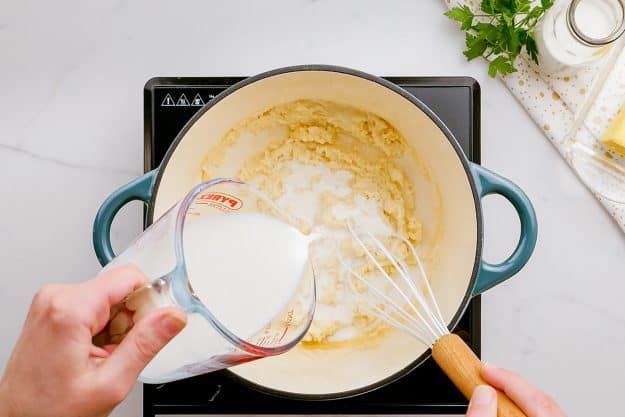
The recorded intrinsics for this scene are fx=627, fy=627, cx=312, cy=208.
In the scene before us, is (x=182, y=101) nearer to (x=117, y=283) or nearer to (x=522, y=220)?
(x=117, y=283)

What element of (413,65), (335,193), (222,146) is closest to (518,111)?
(413,65)

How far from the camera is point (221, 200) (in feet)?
2.17

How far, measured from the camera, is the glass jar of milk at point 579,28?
0.80m

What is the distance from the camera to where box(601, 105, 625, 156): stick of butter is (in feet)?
2.59

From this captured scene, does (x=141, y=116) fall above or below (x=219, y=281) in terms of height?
above

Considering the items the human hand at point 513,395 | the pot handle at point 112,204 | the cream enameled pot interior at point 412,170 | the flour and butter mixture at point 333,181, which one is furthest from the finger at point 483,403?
the pot handle at point 112,204

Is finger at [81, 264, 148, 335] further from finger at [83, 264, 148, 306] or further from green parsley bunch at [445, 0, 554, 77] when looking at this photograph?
green parsley bunch at [445, 0, 554, 77]

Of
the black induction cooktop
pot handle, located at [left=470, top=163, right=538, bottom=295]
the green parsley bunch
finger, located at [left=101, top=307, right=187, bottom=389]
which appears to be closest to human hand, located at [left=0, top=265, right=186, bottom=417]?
finger, located at [left=101, top=307, right=187, bottom=389]

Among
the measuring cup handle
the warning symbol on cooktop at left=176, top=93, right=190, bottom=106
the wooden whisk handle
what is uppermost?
the warning symbol on cooktop at left=176, top=93, right=190, bottom=106

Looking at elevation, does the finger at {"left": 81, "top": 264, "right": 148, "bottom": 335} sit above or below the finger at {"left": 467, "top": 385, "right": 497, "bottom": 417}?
above

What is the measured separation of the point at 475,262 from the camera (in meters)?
0.66

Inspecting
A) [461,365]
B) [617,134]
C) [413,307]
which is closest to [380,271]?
[413,307]

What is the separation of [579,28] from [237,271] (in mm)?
529

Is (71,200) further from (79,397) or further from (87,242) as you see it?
(79,397)
